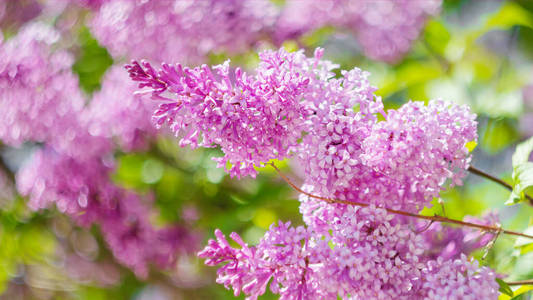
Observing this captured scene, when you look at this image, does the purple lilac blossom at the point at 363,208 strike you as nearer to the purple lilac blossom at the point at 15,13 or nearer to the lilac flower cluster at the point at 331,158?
the lilac flower cluster at the point at 331,158

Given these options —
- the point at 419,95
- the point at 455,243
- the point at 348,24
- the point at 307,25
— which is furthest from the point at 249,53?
A: the point at 455,243

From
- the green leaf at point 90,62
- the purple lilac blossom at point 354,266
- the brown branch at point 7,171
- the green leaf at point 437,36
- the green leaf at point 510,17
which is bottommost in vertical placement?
the brown branch at point 7,171

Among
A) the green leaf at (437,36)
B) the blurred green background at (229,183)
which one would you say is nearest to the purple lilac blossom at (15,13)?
the blurred green background at (229,183)

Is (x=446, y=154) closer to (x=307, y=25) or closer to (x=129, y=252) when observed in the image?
(x=307, y=25)

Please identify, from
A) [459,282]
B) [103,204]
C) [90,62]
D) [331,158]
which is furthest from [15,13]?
[459,282]

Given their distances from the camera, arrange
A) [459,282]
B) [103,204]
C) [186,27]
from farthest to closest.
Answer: [103,204] < [186,27] < [459,282]

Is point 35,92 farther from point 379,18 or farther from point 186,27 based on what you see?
point 379,18
